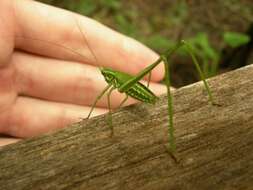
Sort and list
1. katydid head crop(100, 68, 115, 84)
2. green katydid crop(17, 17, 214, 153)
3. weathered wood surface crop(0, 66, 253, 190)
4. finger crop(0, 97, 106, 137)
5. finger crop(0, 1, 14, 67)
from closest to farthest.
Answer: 1. weathered wood surface crop(0, 66, 253, 190)
2. green katydid crop(17, 17, 214, 153)
3. katydid head crop(100, 68, 115, 84)
4. finger crop(0, 1, 14, 67)
5. finger crop(0, 97, 106, 137)

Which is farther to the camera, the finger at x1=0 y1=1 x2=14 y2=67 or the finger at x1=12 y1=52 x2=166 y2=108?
the finger at x1=12 y1=52 x2=166 y2=108

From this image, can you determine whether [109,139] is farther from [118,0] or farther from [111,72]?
[118,0]

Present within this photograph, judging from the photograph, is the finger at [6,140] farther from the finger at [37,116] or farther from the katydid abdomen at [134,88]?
the katydid abdomen at [134,88]

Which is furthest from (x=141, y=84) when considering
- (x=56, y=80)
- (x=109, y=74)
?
(x=56, y=80)

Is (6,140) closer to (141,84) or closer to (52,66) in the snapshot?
(52,66)

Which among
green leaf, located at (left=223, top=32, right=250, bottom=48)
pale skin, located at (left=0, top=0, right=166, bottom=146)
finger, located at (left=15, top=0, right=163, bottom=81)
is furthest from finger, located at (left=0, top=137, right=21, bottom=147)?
green leaf, located at (left=223, top=32, right=250, bottom=48)

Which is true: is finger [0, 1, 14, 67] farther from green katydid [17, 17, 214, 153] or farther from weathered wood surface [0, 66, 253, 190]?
weathered wood surface [0, 66, 253, 190]

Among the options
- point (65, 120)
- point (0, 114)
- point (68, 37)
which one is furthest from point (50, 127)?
point (68, 37)
